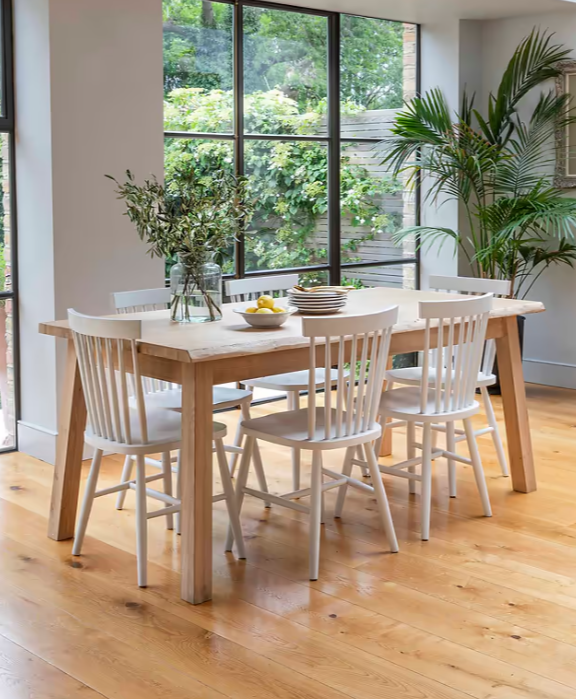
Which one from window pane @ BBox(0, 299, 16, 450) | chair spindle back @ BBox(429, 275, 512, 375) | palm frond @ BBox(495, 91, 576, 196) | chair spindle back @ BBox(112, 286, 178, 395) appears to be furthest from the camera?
palm frond @ BBox(495, 91, 576, 196)

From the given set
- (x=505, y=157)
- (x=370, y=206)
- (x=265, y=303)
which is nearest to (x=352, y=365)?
(x=265, y=303)

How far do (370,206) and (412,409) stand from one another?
2.83 meters

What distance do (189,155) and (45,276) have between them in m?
1.20

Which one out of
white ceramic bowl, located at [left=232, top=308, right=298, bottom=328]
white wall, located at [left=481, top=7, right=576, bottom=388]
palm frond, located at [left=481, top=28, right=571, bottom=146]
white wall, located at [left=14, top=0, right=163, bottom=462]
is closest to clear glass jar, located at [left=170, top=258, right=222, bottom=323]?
white ceramic bowl, located at [left=232, top=308, right=298, bottom=328]

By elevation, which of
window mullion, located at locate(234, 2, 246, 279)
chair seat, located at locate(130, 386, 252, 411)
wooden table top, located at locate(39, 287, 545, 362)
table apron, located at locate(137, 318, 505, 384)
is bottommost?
chair seat, located at locate(130, 386, 252, 411)

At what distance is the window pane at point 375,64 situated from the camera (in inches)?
228

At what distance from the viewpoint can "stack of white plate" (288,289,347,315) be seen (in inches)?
141

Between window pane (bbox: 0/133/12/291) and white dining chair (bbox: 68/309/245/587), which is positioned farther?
window pane (bbox: 0/133/12/291)

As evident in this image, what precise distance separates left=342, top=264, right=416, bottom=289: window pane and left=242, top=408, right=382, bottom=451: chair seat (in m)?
2.78

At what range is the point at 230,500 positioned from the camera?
319 centimetres

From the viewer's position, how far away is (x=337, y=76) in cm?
570

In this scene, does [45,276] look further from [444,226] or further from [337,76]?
[444,226]

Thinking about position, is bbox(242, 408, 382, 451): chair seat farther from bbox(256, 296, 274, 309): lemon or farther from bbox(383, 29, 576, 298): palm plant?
bbox(383, 29, 576, 298): palm plant

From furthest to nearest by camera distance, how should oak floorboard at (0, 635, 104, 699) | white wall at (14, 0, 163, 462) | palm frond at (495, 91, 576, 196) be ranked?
palm frond at (495, 91, 576, 196) → white wall at (14, 0, 163, 462) → oak floorboard at (0, 635, 104, 699)
